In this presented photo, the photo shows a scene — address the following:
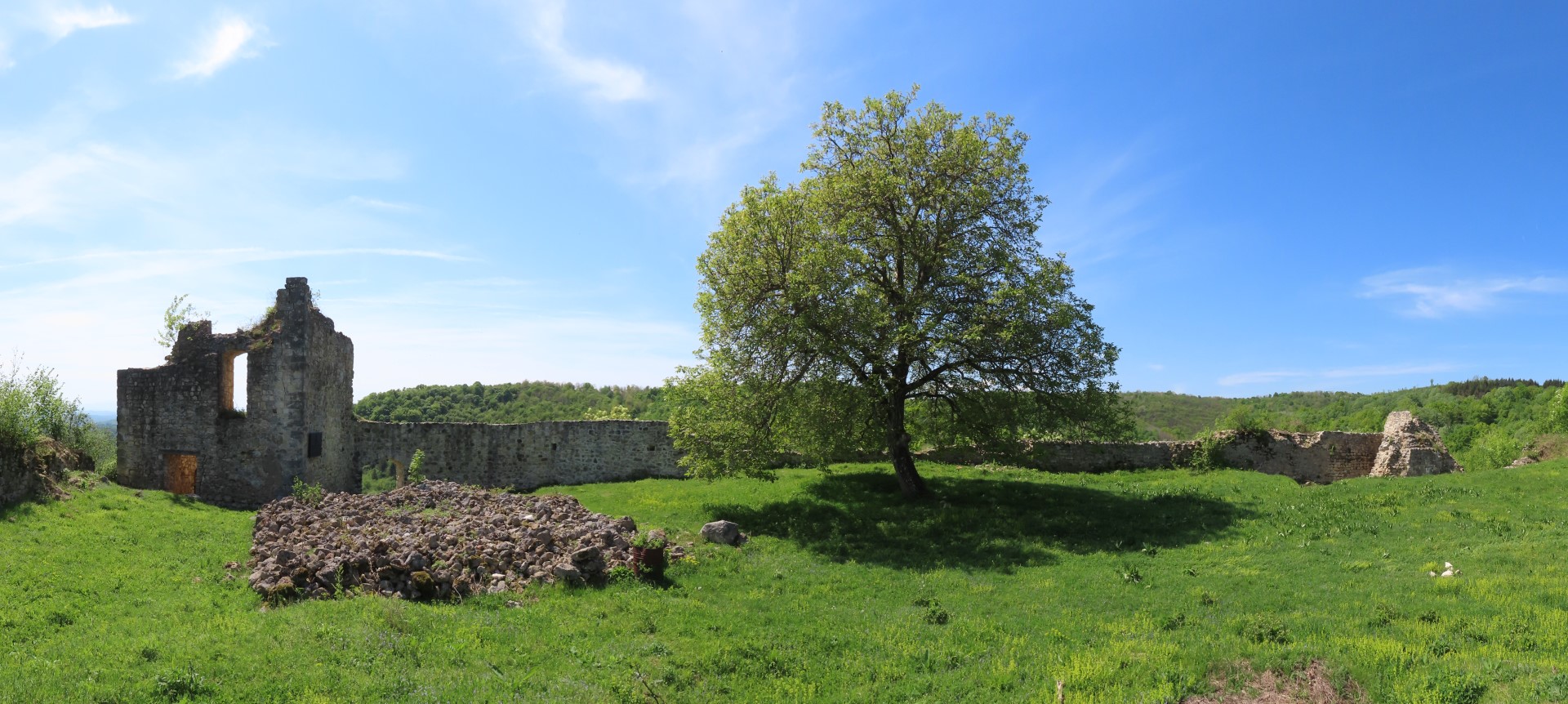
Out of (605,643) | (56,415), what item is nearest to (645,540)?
(605,643)

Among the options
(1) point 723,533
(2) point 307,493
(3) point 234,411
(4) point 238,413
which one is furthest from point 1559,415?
(3) point 234,411

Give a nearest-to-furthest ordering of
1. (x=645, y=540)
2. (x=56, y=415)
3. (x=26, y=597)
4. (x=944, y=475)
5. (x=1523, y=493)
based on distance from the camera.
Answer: (x=26, y=597) → (x=645, y=540) → (x=1523, y=493) → (x=56, y=415) → (x=944, y=475)

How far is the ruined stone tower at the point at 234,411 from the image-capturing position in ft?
69.2

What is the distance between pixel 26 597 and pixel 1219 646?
14.8m

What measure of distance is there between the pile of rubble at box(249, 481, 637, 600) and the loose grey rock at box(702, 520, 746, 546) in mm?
1475

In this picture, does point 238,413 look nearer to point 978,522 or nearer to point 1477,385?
point 978,522

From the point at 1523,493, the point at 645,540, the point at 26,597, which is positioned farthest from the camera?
the point at 1523,493

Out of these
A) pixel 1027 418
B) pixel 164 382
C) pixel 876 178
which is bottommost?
pixel 1027 418

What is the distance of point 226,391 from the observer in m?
22.0

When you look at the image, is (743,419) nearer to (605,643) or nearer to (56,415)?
(605,643)

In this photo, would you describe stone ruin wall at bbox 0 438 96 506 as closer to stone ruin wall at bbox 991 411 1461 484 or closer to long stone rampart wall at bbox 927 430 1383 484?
long stone rampart wall at bbox 927 430 1383 484

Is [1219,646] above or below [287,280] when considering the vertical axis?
below

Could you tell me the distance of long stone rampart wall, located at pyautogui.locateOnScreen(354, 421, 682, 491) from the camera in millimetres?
25188

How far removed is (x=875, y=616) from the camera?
447 inches
